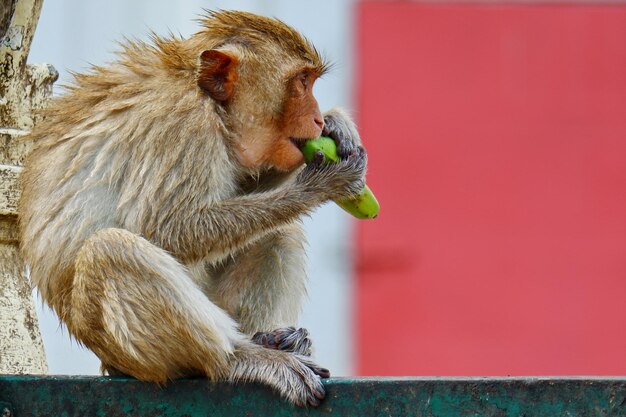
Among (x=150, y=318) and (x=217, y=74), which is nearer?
(x=150, y=318)

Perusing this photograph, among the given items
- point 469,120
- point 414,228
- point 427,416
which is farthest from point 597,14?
point 427,416

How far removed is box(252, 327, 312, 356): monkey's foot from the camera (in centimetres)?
568

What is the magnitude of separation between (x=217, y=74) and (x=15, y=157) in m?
0.89

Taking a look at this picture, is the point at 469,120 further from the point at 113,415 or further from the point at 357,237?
the point at 113,415

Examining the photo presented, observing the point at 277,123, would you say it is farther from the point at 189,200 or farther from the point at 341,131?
the point at 189,200

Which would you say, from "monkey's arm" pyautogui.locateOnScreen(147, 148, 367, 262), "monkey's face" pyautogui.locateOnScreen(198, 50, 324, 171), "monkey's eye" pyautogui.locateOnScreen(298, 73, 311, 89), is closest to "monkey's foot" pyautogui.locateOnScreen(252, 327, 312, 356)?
"monkey's arm" pyautogui.locateOnScreen(147, 148, 367, 262)

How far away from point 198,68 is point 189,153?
39cm

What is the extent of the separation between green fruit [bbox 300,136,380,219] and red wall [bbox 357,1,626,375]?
3412mm

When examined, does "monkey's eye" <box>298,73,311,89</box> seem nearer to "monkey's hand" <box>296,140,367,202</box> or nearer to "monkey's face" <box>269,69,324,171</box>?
"monkey's face" <box>269,69,324,171</box>

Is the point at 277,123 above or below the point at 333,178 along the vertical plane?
above

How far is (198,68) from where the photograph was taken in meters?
5.75

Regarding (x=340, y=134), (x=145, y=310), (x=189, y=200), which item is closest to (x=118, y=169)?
(x=189, y=200)

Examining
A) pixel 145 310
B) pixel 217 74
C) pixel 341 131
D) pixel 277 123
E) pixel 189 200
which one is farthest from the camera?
pixel 341 131

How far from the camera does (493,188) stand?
9570 millimetres
